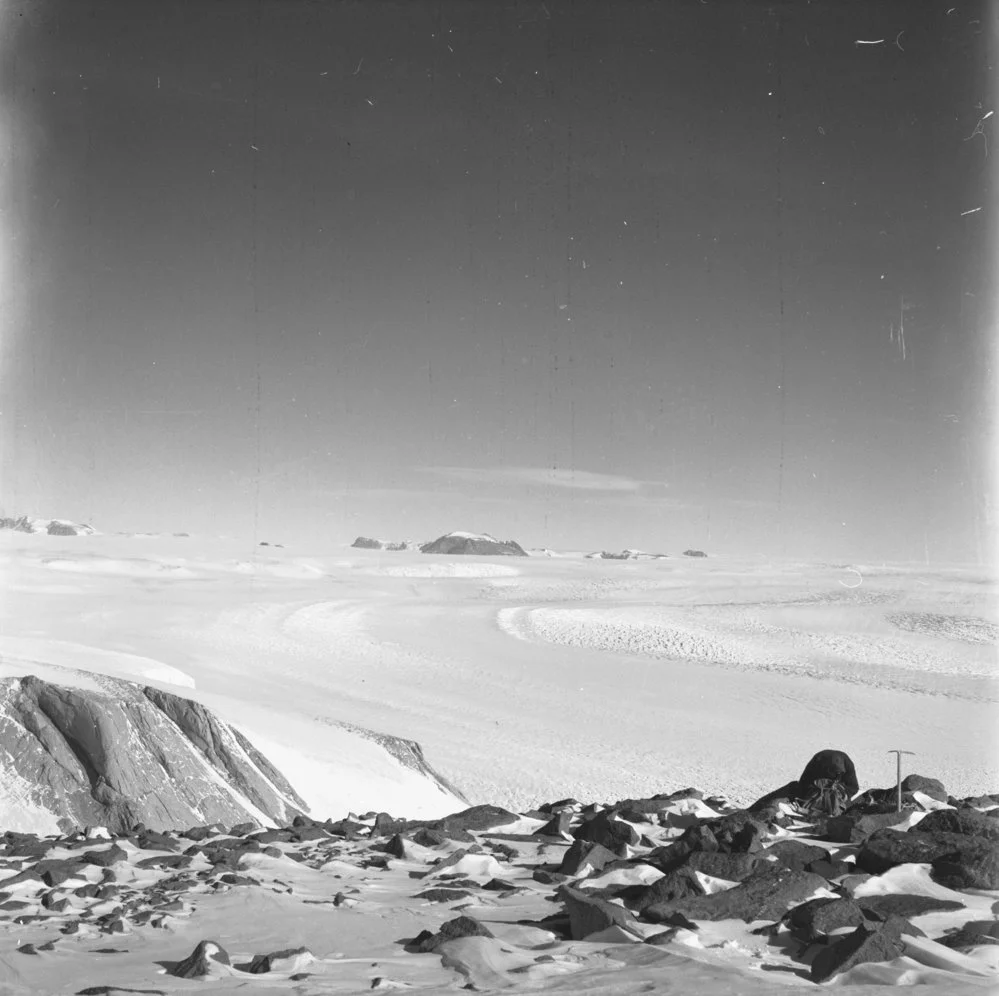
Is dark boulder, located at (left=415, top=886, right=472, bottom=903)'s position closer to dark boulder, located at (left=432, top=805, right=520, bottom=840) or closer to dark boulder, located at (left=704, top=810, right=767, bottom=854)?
dark boulder, located at (left=704, top=810, right=767, bottom=854)

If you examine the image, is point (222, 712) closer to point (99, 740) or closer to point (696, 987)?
point (99, 740)

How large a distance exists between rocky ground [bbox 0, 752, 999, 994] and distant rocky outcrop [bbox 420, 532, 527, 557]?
78581 mm

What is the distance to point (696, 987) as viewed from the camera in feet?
12.7

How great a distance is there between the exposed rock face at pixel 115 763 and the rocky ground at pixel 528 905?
6.12 ft

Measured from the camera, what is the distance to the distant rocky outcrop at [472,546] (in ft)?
289

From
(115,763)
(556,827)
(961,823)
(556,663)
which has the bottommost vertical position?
(556,663)

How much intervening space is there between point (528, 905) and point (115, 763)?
22.7 feet

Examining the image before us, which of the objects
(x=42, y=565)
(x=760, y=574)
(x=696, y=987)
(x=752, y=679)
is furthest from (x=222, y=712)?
(x=760, y=574)

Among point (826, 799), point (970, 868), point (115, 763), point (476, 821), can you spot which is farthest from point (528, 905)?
point (115, 763)

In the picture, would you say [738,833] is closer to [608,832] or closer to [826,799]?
[608,832]

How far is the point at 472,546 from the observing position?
9031cm

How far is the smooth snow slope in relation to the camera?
58.0ft

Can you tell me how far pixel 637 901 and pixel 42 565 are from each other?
2371 inches

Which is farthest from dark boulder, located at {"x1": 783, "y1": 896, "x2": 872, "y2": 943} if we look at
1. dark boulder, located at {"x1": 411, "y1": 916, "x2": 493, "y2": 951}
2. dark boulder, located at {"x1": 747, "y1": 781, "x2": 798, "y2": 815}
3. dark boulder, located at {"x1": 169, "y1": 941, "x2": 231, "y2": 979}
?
dark boulder, located at {"x1": 747, "y1": 781, "x2": 798, "y2": 815}
